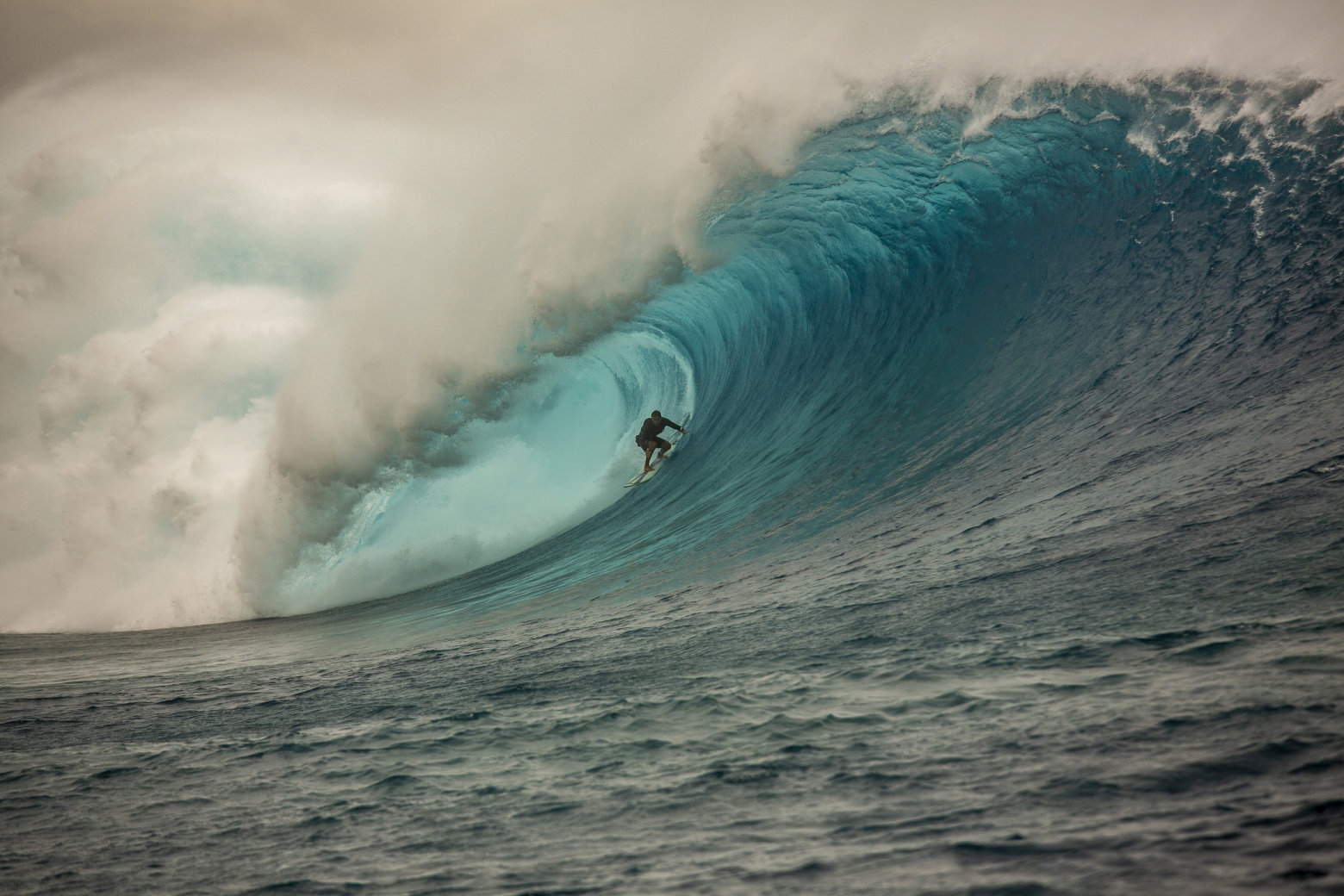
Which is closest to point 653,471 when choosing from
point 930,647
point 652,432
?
point 652,432

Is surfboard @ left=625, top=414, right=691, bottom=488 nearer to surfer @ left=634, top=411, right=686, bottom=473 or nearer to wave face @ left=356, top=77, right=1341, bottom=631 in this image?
surfer @ left=634, top=411, right=686, bottom=473

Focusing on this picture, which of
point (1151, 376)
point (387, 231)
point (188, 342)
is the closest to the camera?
point (1151, 376)

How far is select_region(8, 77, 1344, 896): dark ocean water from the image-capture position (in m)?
2.00

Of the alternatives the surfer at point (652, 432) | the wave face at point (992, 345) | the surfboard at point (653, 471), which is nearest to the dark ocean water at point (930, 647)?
the wave face at point (992, 345)

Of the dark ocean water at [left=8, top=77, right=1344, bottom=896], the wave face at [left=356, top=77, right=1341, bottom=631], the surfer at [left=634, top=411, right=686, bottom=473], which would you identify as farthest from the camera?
the surfer at [left=634, top=411, right=686, bottom=473]

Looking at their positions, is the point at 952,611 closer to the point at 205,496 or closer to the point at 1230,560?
the point at 1230,560

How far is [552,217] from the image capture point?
38.5 ft

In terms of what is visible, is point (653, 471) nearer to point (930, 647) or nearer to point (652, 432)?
point (652, 432)

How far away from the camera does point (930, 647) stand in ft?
10.4

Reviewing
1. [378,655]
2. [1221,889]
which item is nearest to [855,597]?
[1221,889]

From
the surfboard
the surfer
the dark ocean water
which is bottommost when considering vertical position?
the dark ocean water

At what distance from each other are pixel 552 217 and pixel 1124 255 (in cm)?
745

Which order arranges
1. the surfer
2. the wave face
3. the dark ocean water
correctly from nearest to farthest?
the dark ocean water
the wave face
the surfer

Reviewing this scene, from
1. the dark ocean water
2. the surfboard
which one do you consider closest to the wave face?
the dark ocean water
